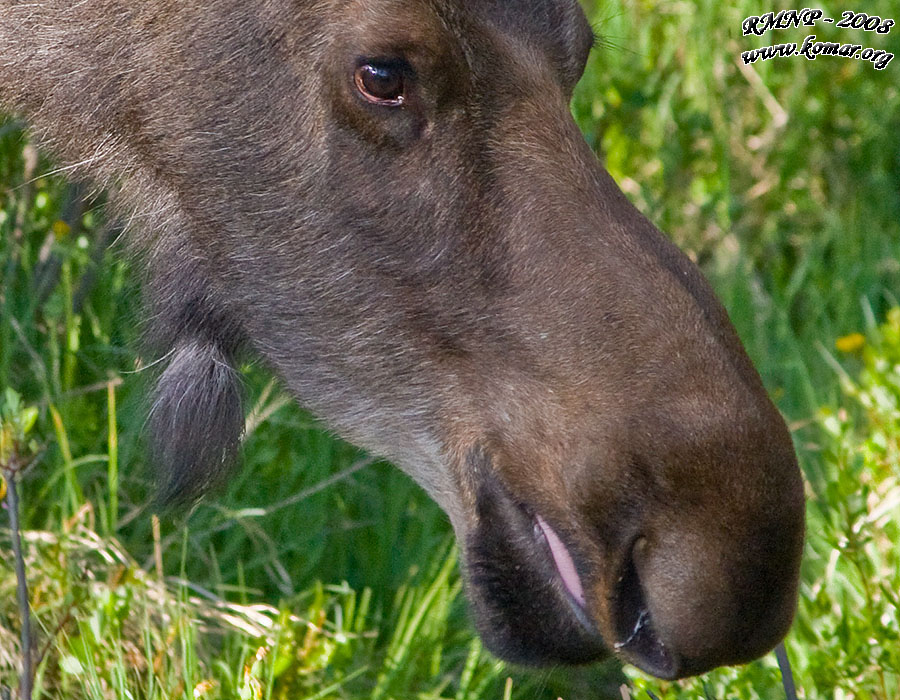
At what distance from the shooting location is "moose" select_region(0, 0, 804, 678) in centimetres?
219

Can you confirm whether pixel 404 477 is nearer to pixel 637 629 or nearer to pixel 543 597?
pixel 543 597

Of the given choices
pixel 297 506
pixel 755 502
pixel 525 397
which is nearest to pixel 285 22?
pixel 525 397

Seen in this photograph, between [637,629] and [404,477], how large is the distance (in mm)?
1791

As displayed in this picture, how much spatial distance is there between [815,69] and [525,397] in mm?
3618

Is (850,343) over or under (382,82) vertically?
under

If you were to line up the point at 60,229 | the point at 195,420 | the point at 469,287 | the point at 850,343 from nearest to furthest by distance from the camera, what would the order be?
the point at 469,287, the point at 195,420, the point at 60,229, the point at 850,343

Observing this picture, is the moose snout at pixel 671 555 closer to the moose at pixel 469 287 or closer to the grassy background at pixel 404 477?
the moose at pixel 469 287

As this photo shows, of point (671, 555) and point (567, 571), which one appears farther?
point (567, 571)

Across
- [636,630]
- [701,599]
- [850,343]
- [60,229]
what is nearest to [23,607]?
[636,630]

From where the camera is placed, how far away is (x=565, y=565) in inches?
91.5

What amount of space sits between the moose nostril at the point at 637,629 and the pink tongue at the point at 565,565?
0.09 m

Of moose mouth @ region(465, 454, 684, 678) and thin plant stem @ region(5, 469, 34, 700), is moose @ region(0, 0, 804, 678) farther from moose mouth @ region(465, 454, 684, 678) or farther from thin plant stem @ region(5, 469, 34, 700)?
thin plant stem @ region(5, 469, 34, 700)

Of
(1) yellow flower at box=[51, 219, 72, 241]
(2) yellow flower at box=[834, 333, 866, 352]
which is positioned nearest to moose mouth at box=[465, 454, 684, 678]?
(1) yellow flower at box=[51, 219, 72, 241]

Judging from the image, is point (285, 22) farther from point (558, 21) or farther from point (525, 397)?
point (525, 397)
